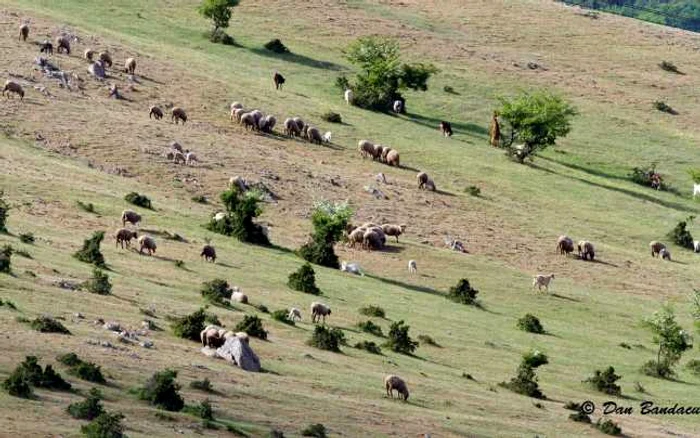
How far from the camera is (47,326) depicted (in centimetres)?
3186

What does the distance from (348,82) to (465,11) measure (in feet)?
83.6

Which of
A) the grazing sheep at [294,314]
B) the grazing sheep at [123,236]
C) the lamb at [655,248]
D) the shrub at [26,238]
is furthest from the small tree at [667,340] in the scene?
the shrub at [26,238]

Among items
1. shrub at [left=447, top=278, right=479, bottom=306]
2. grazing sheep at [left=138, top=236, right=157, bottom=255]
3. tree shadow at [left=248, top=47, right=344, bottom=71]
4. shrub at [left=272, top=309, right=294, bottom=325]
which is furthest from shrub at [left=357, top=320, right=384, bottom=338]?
tree shadow at [left=248, top=47, right=344, bottom=71]

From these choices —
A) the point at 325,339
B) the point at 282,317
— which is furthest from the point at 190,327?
the point at 282,317

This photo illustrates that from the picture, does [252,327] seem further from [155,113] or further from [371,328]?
[155,113]

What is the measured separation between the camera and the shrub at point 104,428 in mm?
24828

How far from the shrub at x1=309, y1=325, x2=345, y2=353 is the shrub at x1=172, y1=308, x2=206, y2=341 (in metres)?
3.66

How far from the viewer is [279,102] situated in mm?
74875

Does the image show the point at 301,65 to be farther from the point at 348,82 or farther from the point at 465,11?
the point at 465,11

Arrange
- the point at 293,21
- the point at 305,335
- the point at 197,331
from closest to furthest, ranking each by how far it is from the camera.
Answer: the point at 197,331, the point at 305,335, the point at 293,21

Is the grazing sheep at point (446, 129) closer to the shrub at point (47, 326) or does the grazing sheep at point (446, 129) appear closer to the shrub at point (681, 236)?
the shrub at point (681, 236)

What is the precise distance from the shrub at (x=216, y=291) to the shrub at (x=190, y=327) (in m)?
4.97

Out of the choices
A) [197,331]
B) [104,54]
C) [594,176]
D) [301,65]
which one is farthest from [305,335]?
[301,65]

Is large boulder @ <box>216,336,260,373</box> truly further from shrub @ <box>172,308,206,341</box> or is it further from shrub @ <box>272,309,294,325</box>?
shrub @ <box>272,309,294,325</box>
